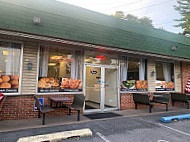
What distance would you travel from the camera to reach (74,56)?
6734mm

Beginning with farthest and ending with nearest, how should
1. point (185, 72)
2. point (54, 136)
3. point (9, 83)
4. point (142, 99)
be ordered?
1. point (185, 72)
2. point (142, 99)
3. point (9, 83)
4. point (54, 136)

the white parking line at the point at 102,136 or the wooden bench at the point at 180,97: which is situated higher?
the wooden bench at the point at 180,97

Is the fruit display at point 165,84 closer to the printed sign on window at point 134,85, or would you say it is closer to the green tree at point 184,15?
the printed sign on window at point 134,85

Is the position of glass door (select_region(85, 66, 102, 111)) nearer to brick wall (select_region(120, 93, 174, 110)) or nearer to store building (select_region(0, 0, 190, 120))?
store building (select_region(0, 0, 190, 120))

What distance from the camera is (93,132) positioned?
4285 mm

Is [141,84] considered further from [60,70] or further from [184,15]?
[184,15]

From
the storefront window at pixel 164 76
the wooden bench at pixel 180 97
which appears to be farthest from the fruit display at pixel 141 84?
the wooden bench at pixel 180 97

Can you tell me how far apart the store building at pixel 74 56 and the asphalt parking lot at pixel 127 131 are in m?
1.58

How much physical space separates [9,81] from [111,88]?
466 centimetres

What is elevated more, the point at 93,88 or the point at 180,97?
the point at 93,88

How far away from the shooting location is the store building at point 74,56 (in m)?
5.16

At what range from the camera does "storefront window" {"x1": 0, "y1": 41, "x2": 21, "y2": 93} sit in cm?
523

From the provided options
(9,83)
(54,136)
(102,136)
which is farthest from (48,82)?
(102,136)

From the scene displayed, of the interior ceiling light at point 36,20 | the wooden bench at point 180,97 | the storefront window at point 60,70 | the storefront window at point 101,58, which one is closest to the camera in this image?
the interior ceiling light at point 36,20
